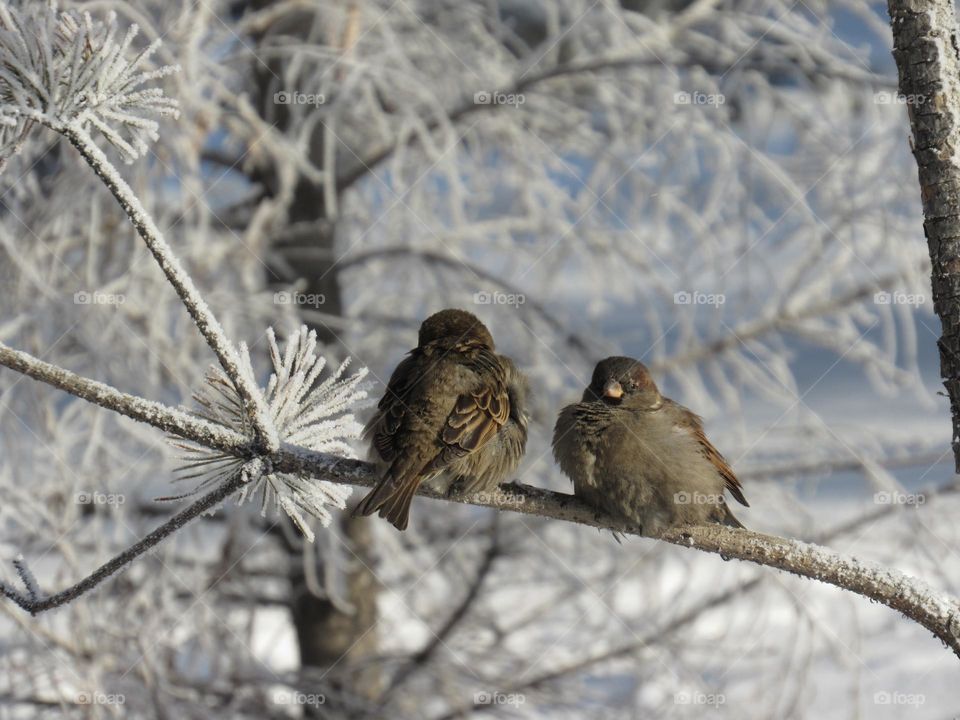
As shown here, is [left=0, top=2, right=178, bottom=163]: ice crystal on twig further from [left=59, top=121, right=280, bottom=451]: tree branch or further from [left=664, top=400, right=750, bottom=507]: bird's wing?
[left=664, top=400, right=750, bottom=507]: bird's wing

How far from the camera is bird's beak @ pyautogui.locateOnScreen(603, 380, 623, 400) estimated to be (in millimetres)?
2832

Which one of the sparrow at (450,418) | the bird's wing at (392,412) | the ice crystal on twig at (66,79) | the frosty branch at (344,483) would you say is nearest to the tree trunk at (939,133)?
the frosty branch at (344,483)

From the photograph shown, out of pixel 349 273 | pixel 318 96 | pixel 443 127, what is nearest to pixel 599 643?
pixel 349 273

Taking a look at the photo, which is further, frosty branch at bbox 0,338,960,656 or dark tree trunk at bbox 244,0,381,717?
dark tree trunk at bbox 244,0,381,717

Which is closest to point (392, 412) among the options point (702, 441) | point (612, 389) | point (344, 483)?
point (612, 389)

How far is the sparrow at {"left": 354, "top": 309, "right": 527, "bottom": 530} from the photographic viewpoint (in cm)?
253

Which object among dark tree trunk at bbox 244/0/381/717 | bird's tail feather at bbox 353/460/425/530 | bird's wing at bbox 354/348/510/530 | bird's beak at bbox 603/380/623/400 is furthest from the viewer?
dark tree trunk at bbox 244/0/381/717

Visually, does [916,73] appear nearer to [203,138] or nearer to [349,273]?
[203,138]

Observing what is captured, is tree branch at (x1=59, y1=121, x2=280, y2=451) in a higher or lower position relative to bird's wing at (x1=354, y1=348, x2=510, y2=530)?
higher

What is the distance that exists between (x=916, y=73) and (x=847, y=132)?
3.60 metres

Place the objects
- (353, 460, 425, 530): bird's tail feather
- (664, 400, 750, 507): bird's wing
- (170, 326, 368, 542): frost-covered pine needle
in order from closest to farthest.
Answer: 1. (170, 326, 368, 542): frost-covered pine needle
2. (353, 460, 425, 530): bird's tail feather
3. (664, 400, 750, 507): bird's wing

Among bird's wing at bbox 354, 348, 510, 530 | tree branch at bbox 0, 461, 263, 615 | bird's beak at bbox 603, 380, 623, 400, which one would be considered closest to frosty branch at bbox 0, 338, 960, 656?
tree branch at bbox 0, 461, 263, 615

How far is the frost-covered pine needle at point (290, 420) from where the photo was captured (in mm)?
1832

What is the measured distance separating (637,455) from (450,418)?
0.53 m
